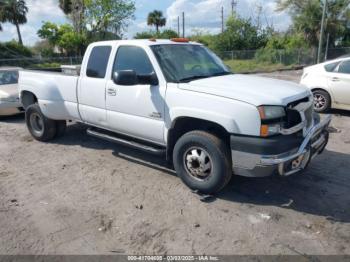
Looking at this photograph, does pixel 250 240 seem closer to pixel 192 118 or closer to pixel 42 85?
pixel 192 118

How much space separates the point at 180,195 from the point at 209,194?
38 centimetres

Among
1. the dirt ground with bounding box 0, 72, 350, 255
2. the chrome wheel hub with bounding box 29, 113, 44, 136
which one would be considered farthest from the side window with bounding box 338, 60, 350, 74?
the chrome wheel hub with bounding box 29, 113, 44, 136

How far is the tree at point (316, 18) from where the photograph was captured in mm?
33312

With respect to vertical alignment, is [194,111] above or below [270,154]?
above

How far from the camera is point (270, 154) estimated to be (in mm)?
3764

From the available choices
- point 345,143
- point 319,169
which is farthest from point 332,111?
point 319,169

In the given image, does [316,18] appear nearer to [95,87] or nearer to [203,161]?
[95,87]

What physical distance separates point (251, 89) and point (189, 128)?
99cm

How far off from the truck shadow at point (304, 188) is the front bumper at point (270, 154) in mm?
504

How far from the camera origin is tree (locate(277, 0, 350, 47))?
109 ft

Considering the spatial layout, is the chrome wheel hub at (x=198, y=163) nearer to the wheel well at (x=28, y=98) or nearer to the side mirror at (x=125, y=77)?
the side mirror at (x=125, y=77)

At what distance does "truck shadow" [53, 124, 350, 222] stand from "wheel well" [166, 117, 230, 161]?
2.29 ft

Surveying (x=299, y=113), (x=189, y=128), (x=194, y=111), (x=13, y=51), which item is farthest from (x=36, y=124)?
(x=13, y=51)

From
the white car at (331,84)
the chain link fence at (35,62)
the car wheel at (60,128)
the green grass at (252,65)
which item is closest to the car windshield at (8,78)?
the car wheel at (60,128)
